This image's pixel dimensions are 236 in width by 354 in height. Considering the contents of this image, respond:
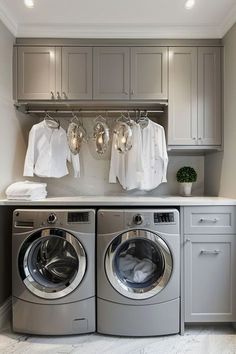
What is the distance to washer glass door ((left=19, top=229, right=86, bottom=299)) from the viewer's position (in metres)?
2.01

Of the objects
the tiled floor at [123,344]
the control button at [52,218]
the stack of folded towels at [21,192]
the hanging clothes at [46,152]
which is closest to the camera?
the tiled floor at [123,344]

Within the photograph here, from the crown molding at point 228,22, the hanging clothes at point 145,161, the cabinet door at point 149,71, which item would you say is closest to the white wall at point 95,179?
the hanging clothes at point 145,161

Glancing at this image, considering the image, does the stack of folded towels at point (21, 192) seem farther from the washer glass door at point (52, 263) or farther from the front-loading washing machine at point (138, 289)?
the front-loading washing machine at point (138, 289)

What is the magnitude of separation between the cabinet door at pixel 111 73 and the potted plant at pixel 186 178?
0.91 meters

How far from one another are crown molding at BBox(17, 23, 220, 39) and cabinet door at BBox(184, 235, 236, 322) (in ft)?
5.74

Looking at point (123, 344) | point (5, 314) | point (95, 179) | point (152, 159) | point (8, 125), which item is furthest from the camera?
point (95, 179)

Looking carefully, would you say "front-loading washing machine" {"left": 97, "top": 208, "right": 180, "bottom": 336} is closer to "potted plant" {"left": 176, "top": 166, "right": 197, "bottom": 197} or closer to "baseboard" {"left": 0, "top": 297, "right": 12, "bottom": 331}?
"potted plant" {"left": 176, "top": 166, "right": 197, "bottom": 197}

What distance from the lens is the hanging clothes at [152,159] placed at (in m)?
2.50

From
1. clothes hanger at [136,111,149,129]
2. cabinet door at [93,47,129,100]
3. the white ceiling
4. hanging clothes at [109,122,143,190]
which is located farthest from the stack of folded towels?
the white ceiling

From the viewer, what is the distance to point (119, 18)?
2232 millimetres

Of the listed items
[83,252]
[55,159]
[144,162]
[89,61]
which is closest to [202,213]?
[144,162]

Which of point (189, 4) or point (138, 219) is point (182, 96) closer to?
point (189, 4)

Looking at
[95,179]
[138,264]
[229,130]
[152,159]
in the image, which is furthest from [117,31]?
[138,264]

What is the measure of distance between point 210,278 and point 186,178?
3.12 ft
